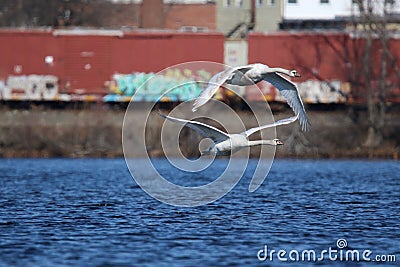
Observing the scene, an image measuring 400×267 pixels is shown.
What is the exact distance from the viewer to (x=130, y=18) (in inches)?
3312

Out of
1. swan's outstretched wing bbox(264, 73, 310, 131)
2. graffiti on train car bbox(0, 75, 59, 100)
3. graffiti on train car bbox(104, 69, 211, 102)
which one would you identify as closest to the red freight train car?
graffiti on train car bbox(104, 69, 211, 102)

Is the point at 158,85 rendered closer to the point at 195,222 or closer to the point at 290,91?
the point at 195,222

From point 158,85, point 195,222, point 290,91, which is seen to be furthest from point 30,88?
point 290,91

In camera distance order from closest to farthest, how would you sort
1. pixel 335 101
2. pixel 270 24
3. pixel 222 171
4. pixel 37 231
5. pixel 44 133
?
pixel 37 231
pixel 222 171
pixel 44 133
pixel 335 101
pixel 270 24

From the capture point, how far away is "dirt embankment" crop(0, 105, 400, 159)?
47844mm

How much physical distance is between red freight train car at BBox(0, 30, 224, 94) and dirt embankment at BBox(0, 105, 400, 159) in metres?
2.97

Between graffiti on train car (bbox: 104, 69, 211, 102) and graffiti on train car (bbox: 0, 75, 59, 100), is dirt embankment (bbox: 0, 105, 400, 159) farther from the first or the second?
graffiti on train car (bbox: 104, 69, 211, 102)

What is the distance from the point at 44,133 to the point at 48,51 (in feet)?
18.5

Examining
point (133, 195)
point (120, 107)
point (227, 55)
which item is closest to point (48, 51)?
point (120, 107)

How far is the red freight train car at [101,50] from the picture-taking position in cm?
5188

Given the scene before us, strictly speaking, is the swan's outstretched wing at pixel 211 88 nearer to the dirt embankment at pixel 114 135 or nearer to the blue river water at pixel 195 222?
the blue river water at pixel 195 222

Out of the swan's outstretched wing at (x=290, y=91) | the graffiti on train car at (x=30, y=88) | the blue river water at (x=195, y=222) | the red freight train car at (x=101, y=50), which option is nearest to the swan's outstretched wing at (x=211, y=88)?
the swan's outstretched wing at (x=290, y=91)

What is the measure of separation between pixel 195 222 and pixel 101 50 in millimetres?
27921

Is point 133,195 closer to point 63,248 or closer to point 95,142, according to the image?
Result: point 63,248
